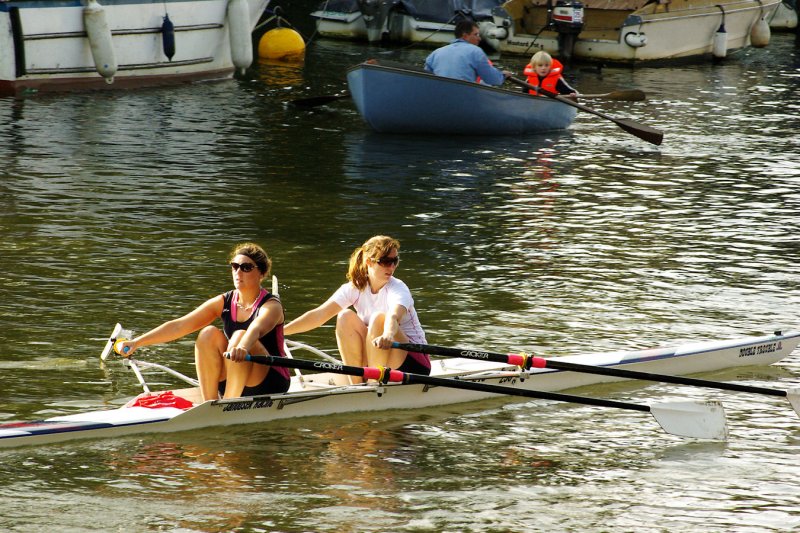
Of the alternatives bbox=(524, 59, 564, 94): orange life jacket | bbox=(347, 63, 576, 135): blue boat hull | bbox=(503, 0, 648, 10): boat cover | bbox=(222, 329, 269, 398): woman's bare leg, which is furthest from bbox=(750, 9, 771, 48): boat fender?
bbox=(222, 329, 269, 398): woman's bare leg

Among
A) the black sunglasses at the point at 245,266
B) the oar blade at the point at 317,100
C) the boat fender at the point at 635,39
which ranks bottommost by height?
the oar blade at the point at 317,100

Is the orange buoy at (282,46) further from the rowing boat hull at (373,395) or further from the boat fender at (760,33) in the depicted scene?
the rowing boat hull at (373,395)

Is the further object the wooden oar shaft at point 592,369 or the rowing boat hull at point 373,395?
the wooden oar shaft at point 592,369

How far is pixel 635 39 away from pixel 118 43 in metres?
12.2

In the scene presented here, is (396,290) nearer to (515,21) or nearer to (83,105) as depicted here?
(83,105)

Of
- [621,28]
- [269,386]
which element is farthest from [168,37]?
[269,386]

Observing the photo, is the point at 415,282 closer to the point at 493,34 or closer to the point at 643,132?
the point at 643,132

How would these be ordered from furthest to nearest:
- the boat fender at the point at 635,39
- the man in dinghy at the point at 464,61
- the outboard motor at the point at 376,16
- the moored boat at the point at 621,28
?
1. the outboard motor at the point at 376,16
2. the moored boat at the point at 621,28
3. the boat fender at the point at 635,39
4. the man in dinghy at the point at 464,61

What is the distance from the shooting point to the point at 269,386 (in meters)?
7.54

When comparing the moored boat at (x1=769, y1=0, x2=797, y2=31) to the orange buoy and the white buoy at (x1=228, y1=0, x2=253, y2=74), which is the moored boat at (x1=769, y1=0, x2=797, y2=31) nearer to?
the orange buoy

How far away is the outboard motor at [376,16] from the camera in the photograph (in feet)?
102

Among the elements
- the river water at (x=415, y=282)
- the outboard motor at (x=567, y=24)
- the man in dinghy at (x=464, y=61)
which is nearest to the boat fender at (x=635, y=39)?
the outboard motor at (x=567, y=24)

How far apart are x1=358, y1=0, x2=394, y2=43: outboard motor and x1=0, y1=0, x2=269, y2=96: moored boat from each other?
6.60m

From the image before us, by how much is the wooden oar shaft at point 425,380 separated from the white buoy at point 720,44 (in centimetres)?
2390
